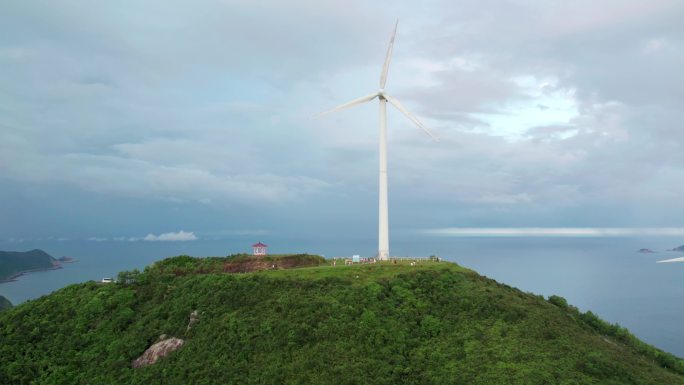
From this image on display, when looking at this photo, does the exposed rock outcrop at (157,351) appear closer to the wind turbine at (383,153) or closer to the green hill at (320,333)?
the green hill at (320,333)

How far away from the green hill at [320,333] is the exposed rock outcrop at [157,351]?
26.5 inches

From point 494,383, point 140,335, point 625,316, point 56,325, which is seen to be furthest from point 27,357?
point 625,316

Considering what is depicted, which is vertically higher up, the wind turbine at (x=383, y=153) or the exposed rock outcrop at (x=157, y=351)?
the wind turbine at (x=383, y=153)

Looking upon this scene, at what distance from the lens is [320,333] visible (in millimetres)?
40406

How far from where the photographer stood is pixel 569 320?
47.6 m

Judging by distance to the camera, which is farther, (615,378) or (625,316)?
(625,316)

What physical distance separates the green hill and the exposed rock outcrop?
672 millimetres

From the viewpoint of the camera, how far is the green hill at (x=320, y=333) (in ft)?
121

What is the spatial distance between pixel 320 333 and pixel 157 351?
1636cm

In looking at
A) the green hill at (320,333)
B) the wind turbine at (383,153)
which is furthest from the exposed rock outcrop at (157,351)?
the wind turbine at (383,153)

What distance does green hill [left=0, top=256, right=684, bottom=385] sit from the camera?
36906 mm

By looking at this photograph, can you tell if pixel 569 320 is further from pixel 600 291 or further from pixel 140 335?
pixel 600 291

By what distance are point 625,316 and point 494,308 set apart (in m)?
124

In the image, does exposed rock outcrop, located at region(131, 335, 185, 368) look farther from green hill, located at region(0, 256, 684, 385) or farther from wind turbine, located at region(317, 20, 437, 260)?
wind turbine, located at region(317, 20, 437, 260)
